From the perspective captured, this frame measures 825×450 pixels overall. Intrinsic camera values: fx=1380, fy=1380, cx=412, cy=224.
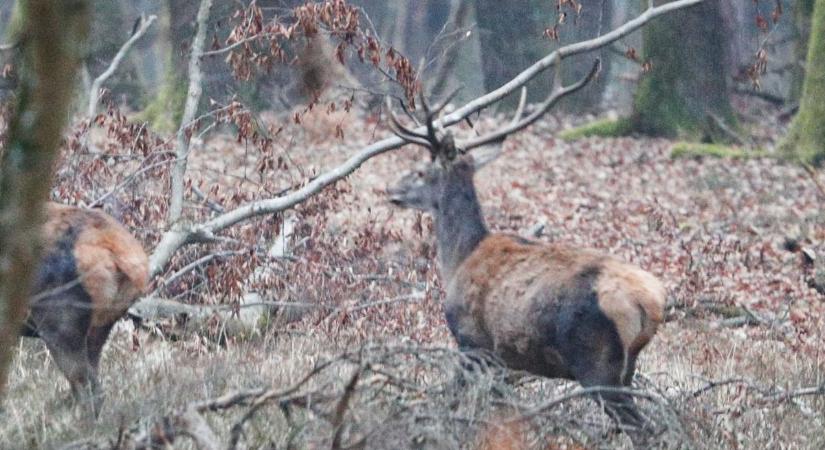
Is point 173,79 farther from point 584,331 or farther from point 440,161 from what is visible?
point 584,331

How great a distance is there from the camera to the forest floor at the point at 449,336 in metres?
6.27

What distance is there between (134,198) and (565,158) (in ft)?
39.2

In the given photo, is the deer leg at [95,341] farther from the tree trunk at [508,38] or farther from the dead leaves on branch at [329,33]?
the tree trunk at [508,38]

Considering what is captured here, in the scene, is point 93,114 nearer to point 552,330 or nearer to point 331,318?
point 331,318

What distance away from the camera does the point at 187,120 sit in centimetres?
1038

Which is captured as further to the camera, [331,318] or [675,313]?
[675,313]

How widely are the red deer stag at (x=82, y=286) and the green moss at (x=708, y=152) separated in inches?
583

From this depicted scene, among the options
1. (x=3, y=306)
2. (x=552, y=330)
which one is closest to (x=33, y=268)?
(x=3, y=306)

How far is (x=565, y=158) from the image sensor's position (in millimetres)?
21516

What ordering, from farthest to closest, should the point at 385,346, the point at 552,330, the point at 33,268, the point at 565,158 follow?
the point at 565,158 → the point at 552,330 → the point at 385,346 → the point at 33,268

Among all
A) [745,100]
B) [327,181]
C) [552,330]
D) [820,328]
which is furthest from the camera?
[745,100]

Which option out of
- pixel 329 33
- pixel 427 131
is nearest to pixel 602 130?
pixel 329 33

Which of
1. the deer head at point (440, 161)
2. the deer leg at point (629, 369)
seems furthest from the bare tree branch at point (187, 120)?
the deer leg at point (629, 369)

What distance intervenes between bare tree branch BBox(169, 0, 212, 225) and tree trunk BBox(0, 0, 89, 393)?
20.9ft
